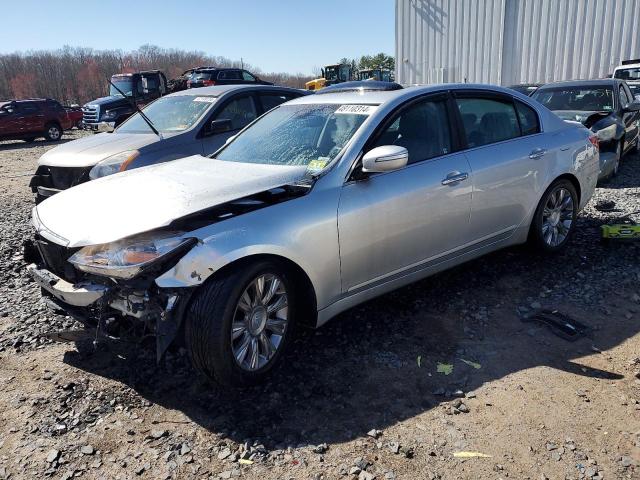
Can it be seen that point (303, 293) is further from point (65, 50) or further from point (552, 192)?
point (65, 50)

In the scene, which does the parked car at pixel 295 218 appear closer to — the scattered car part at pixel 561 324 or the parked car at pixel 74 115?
the scattered car part at pixel 561 324

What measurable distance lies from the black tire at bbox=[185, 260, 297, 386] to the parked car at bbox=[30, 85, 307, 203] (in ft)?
12.0

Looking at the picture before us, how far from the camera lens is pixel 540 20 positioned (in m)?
19.0

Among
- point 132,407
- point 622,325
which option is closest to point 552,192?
point 622,325

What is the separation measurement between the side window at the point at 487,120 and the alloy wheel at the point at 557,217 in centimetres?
77

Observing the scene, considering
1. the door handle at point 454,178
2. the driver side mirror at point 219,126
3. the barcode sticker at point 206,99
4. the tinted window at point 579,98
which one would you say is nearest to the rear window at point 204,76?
the barcode sticker at point 206,99

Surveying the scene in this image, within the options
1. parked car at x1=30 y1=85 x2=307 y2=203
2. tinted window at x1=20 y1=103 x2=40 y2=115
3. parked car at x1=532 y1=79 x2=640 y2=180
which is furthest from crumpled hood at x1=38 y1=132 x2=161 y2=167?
tinted window at x1=20 y1=103 x2=40 y2=115

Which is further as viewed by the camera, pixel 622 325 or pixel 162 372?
pixel 622 325

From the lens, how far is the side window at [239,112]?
22.7ft

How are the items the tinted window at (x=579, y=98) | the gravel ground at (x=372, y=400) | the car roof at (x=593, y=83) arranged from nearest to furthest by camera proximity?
the gravel ground at (x=372, y=400), the tinted window at (x=579, y=98), the car roof at (x=593, y=83)

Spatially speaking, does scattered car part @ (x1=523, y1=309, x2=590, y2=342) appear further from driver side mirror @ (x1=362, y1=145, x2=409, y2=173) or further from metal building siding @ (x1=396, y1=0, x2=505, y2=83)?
metal building siding @ (x1=396, y1=0, x2=505, y2=83)

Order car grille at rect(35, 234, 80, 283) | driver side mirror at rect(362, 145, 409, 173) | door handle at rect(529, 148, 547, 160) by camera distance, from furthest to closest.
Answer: door handle at rect(529, 148, 547, 160)
driver side mirror at rect(362, 145, 409, 173)
car grille at rect(35, 234, 80, 283)

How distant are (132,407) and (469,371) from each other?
2008 millimetres

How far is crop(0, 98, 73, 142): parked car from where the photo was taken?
19156 millimetres
